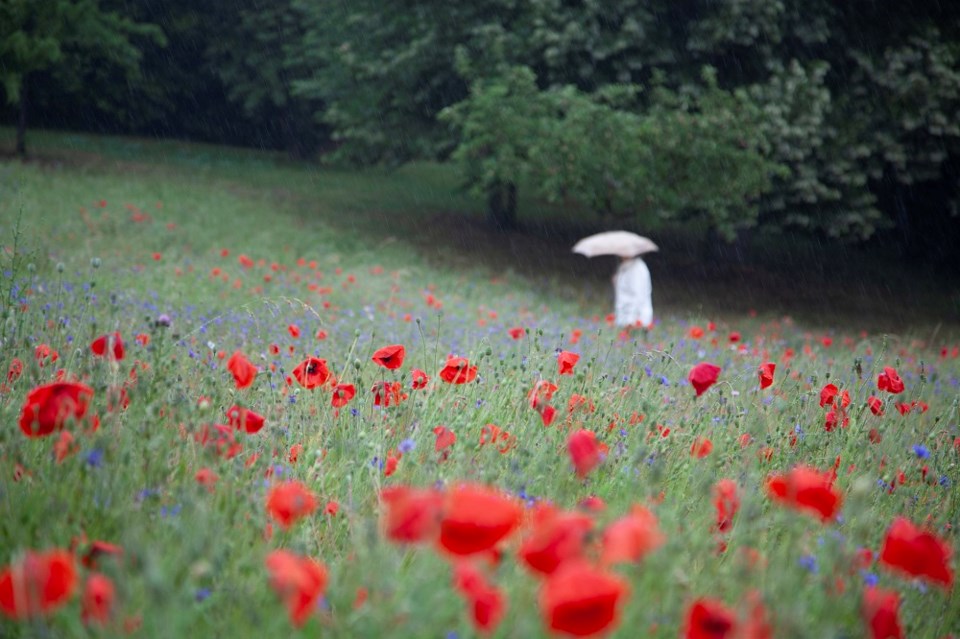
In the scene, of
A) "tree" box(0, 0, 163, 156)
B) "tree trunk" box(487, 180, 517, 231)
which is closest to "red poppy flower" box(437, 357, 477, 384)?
"tree trunk" box(487, 180, 517, 231)

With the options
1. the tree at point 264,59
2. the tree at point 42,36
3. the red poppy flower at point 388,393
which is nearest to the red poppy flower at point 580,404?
the red poppy flower at point 388,393

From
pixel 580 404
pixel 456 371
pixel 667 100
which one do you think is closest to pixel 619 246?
pixel 667 100

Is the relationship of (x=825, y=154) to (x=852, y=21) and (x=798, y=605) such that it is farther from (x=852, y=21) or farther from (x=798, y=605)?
(x=798, y=605)

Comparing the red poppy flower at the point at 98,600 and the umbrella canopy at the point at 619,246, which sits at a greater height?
the umbrella canopy at the point at 619,246

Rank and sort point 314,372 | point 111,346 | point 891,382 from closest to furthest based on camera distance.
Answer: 1. point 111,346
2. point 314,372
3. point 891,382

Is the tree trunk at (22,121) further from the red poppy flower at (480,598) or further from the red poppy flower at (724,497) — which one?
the red poppy flower at (480,598)

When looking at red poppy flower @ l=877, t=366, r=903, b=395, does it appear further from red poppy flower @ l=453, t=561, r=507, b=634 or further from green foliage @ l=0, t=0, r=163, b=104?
green foliage @ l=0, t=0, r=163, b=104

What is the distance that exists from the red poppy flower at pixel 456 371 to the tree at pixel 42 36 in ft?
56.3

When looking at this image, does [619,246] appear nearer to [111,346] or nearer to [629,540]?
[111,346]

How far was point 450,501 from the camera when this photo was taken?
1.12 metres

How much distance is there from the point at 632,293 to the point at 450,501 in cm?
891

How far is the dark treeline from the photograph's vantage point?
12.9 meters

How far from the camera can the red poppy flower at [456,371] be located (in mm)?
2592

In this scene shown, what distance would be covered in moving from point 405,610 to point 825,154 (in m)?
14.3
